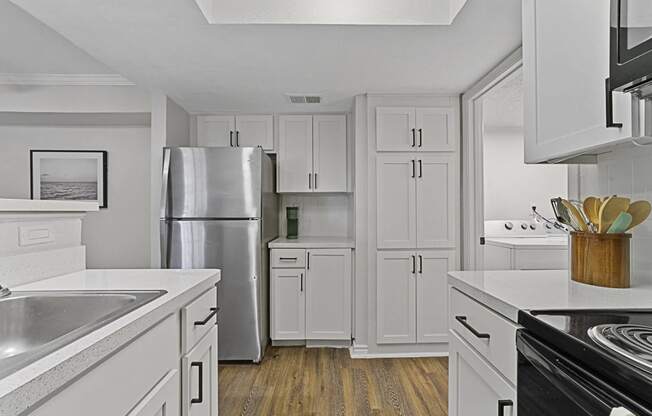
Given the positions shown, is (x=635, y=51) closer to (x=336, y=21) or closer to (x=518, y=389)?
(x=518, y=389)

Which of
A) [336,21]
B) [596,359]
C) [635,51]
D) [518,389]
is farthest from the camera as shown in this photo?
[336,21]

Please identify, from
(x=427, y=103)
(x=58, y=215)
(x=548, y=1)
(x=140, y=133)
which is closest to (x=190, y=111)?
(x=140, y=133)

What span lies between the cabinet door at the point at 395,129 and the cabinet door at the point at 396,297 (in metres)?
0.88

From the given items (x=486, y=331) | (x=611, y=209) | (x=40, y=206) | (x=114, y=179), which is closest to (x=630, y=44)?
(x=611, y=209)

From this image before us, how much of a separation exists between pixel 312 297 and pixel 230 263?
2.64 feet

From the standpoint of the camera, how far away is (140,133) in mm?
4457

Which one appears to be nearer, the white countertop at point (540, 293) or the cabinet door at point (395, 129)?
the white countertop at point (540, 293)

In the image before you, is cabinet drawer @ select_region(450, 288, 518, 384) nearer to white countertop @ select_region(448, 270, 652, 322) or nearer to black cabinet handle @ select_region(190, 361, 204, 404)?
white countertop @ select_region(448, 270, 652, 322)

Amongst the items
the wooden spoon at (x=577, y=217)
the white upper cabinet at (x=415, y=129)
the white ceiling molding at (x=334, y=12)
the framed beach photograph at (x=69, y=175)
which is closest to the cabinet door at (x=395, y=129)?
the white upper cabinet at (x=415, y=129)

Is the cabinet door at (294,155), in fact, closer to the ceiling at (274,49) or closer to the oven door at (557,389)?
the ceiling at (274,49)

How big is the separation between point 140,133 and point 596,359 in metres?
4.47

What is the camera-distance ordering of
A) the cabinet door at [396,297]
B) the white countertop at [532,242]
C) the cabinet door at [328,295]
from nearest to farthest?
the cabinet door at [396,297], the white countertop at [532,242], the cabinet door at [328,295]

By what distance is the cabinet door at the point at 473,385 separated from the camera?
1.26 m

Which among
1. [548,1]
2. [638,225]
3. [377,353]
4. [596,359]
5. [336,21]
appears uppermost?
[336,21]
